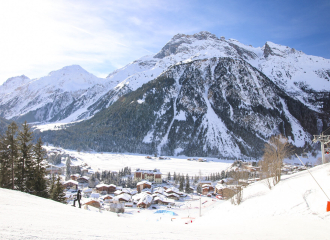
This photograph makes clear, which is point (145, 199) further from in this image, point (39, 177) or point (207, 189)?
point (39, 177)

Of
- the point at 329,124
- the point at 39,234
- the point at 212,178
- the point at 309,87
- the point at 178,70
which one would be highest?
the point at 178,70

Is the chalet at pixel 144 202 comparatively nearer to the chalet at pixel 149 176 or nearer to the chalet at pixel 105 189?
the chalet at pixel 105 189

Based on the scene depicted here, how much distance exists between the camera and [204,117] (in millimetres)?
153375

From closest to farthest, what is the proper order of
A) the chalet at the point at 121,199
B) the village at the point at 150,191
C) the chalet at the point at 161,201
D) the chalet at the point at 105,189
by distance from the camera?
the village at the point at 150,191
the chalet at the point at 121,199
the chalet at the point at 161,201
the chalet at the point at 105,189

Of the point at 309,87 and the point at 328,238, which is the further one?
the point at 309,87

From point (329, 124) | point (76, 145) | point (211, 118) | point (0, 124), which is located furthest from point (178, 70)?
point (0, 124)

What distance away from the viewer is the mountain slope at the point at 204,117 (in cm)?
14175

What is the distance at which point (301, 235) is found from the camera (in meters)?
11.2

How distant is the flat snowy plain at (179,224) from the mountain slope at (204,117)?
113244 mm

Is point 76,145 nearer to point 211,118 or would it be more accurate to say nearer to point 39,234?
point 211,118

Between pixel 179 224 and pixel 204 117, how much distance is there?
141 m

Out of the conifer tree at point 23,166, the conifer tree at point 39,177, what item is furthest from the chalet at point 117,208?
the conifer tree at point 23,166

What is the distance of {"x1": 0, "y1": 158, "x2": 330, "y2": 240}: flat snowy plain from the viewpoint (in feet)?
25.5

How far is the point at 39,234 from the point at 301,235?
483 inches
